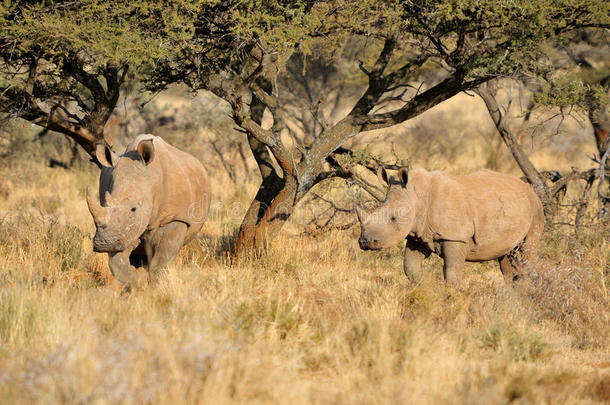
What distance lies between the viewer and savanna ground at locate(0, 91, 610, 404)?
152 inches

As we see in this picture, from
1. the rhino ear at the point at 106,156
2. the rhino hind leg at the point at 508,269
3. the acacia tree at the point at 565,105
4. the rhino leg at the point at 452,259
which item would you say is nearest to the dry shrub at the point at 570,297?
the rhino hind leg at the point at 508,269

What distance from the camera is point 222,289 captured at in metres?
5.79

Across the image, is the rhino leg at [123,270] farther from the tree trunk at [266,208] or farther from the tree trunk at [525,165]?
the tree trunk at [525,165]

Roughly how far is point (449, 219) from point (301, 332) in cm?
241

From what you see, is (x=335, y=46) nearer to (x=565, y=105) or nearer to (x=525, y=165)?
(x=565, y=105)

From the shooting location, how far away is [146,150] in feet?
21.0

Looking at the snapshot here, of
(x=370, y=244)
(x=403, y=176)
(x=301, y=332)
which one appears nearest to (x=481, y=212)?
(x=403, y=176)

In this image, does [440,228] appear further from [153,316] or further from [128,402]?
[128,402]

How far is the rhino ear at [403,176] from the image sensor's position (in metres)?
6.72

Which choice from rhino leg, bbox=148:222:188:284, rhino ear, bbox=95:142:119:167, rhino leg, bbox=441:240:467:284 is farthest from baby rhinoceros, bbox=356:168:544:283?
rhino ear, bbox=95:142:119:167

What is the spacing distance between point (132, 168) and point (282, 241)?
292 cm

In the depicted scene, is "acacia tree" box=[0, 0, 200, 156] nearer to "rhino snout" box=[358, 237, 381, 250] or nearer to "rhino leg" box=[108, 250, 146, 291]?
"rhino leg" box=[108, 250, 146, 291]

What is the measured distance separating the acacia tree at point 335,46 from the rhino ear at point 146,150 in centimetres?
151

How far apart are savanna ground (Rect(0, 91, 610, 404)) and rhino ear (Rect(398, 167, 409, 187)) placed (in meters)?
1.00
